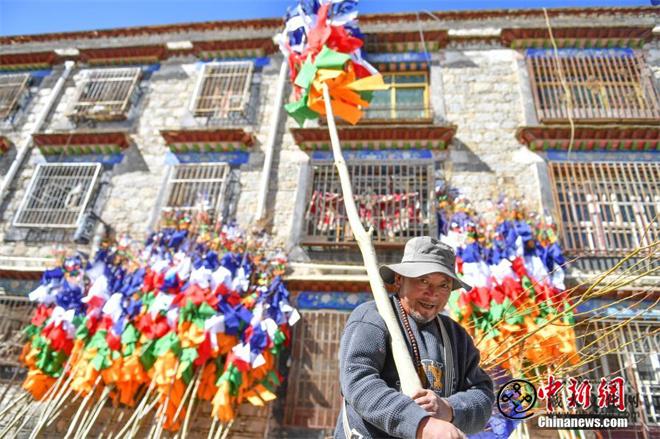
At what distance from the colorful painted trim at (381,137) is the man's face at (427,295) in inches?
253

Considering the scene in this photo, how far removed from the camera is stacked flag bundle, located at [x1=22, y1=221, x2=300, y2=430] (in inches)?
208

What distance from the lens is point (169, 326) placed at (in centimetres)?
547

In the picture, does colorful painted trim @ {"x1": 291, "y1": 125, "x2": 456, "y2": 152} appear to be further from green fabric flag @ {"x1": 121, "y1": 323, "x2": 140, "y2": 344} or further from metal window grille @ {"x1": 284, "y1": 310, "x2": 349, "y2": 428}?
green fabric flag @ {"x1": 121, "y1": 323, "x2": 140, "y2": 344}

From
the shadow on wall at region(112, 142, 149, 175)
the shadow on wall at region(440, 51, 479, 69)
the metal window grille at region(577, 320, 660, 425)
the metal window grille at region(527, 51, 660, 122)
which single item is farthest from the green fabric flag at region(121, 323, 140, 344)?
the shadow on wall at region(440, 51, 479, 69)

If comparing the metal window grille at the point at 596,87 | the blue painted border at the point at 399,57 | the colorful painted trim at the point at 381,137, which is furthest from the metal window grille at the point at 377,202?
the blue painted border at the point at 399,57

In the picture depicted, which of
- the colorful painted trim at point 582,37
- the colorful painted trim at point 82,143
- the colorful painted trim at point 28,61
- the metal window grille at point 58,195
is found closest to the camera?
the metal window grille at point 58,195

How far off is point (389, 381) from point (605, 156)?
8045 millimetres

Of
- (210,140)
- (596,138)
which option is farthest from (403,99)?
(210,140)

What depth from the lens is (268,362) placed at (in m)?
5.50

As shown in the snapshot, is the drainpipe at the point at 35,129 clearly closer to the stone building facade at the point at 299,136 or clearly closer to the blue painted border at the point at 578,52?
the stone building facade at the point at 299,136

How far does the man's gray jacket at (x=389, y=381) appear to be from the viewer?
1.53 m

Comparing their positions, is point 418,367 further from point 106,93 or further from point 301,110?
point 106,93

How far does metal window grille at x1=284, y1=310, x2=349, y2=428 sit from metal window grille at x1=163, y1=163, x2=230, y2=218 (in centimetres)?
318

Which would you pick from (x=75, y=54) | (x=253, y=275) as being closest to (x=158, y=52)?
(x=75, y=54)
